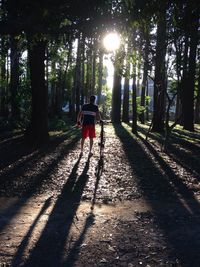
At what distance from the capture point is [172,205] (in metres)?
7.79

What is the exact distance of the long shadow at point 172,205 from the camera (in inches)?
217

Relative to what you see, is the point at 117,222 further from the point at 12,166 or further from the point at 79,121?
the point at 79,121

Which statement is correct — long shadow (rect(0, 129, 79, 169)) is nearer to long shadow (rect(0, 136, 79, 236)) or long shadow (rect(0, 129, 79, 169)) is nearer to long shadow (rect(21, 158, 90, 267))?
long shadow (rect(0, 136, 79, 236))

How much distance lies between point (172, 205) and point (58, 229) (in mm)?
2553

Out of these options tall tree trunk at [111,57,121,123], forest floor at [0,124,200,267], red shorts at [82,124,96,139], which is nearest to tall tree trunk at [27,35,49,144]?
forest floor at [0,124,200,267]

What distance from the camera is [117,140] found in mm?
17719

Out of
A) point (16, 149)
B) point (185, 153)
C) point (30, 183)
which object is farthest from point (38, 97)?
point (30, 183)

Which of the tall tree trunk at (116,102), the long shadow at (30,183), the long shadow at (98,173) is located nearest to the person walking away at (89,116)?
the long shadow at (30,183)

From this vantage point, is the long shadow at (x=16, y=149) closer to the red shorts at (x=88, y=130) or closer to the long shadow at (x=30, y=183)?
the long shadow at (x=30, y=183)

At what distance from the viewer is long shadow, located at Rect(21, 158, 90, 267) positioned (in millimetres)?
5045

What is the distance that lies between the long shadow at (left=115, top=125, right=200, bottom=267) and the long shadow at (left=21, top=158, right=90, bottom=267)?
1.39m

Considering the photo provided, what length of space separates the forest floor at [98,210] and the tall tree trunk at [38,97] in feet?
8.49

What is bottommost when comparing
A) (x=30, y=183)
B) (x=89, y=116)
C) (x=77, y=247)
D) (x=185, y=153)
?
(x=77, y=247)

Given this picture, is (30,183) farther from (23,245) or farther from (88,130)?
(88,130)
